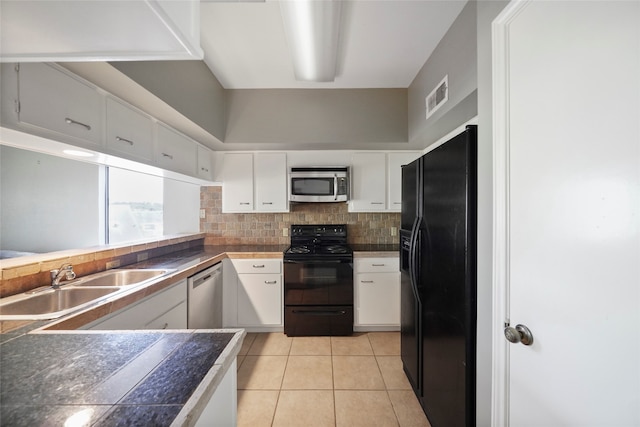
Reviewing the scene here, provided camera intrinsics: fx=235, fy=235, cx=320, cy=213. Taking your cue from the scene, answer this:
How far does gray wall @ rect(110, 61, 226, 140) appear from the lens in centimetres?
149

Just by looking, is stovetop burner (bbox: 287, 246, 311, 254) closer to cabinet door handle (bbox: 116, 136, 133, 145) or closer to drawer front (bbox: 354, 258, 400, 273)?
drawer front (bbox: 354, 258, 400, 273)

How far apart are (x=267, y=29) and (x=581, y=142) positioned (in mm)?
1955

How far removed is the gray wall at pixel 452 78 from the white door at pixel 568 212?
1.85 ft

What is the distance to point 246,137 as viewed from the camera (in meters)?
2.66

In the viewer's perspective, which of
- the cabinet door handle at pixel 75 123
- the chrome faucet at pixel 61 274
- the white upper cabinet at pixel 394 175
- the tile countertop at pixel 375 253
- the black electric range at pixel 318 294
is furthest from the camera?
the white upper cabinet at pixel 394 175

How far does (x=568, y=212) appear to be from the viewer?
0.72 meters

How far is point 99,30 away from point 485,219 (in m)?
1.54

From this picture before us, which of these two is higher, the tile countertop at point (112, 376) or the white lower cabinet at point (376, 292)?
the tile countertop at point (112, 376)

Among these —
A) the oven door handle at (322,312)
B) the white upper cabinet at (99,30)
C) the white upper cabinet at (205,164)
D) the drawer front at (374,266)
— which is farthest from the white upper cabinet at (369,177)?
the white upper cabinet at (99,30)

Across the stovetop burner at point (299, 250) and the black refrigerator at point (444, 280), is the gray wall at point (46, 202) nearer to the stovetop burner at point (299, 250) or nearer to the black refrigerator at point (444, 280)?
the stovetop burner at point (299, 250)

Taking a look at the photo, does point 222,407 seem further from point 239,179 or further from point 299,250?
point 239,179

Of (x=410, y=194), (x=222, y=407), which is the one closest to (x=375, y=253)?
(x=410, y=194)

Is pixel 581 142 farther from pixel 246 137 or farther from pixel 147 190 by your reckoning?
pixel 147 190

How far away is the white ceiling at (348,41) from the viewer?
5.10ft
